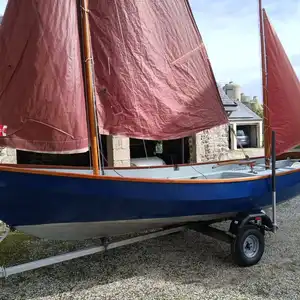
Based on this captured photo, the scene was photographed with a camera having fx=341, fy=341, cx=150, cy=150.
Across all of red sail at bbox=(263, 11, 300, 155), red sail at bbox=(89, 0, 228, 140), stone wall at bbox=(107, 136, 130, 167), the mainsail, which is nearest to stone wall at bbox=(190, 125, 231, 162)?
stone wall at bbox=(107, 136, 130, 167)

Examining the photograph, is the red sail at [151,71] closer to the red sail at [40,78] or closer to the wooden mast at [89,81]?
the wooden mast at [89,81]

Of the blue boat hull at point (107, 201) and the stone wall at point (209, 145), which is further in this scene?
the stone wall at point (209, 145)

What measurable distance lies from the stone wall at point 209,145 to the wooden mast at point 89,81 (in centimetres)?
700

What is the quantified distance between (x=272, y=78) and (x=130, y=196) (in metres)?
3.17

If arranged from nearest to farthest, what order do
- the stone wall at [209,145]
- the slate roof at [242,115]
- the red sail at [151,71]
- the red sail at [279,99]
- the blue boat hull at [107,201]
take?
the blue boat hull at [107,201], the red sail at [151,71], the red sail at [279,99], the stone wall at [209,145], the slate roof at [242,115]

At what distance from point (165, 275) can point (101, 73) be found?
242 centimetres

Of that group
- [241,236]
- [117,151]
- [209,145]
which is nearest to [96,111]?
[241,236]

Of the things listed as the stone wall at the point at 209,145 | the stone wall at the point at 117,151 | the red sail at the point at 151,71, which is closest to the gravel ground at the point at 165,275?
the red sail at the point at 151,71

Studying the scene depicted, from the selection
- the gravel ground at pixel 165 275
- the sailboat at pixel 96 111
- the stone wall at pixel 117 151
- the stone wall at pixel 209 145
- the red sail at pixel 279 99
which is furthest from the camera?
the stone wall at pixel 209 145

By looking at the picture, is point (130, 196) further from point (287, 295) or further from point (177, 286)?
point (287, 295)

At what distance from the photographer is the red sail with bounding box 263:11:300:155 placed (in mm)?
5273

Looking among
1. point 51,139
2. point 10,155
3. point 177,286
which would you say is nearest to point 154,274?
point 177,286

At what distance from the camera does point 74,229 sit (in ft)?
12.0

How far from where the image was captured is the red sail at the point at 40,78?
3.38 meters
